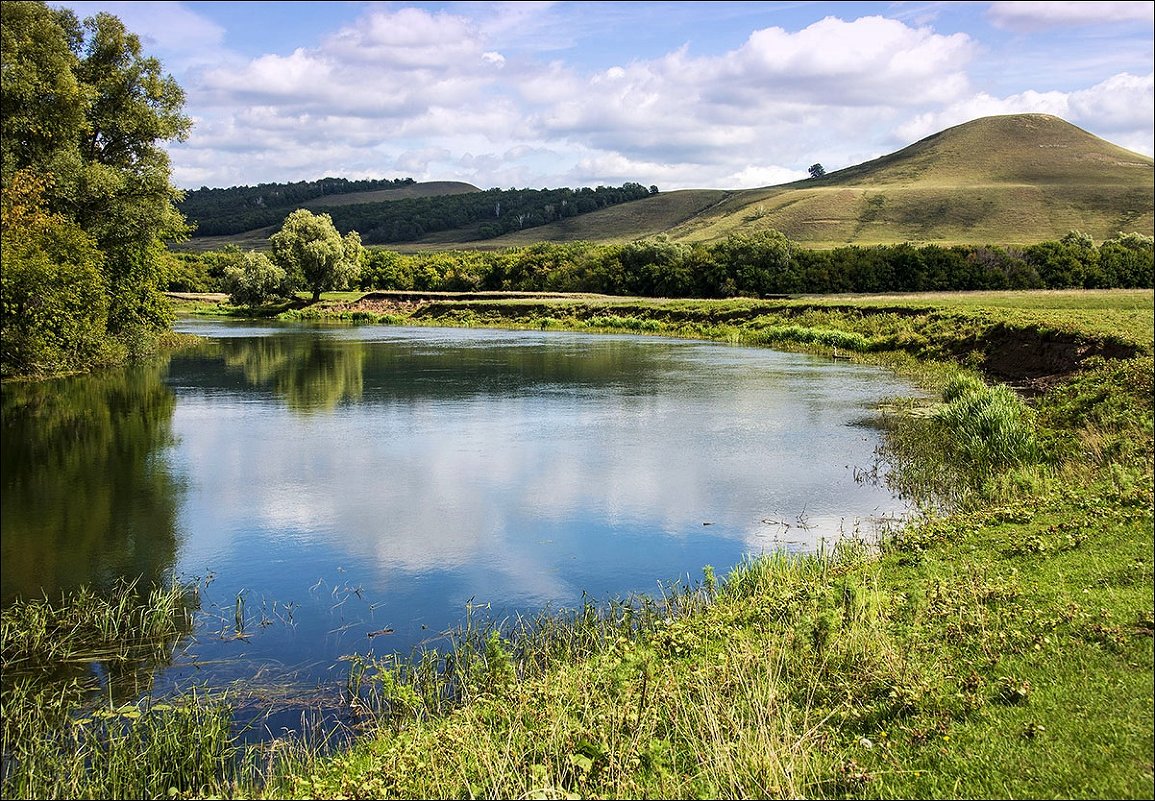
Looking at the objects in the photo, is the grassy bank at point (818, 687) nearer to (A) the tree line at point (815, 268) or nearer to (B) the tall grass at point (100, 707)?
(B) the tall grass at point (100, 707)

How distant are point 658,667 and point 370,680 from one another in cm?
290

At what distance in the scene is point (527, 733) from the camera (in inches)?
277

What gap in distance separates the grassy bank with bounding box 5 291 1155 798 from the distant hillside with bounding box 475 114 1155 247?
109m

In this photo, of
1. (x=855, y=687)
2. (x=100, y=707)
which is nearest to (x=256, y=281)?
(x=100, y=707)

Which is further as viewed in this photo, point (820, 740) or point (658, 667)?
point (658, 667)

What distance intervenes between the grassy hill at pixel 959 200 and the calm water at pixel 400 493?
10236cm

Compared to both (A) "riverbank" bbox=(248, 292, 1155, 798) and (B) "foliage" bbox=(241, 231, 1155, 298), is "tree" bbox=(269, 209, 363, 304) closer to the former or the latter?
(B) "foliage" bbox=(241, 231, 1155, 298)

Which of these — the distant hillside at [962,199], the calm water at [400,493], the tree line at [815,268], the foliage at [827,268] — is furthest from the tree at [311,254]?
the calm water at [400,493]

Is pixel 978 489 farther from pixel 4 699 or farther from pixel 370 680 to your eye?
pixel 4 699

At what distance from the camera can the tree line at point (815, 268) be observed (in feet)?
227

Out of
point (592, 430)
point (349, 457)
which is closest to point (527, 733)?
point (349, 457)

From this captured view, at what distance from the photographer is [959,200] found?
137 meters

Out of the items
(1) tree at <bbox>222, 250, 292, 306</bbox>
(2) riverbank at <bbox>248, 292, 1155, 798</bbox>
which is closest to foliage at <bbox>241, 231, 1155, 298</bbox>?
(1) tree at <bbox>222, 250, 292, 306</bbox>

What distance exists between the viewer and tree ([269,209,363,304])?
8775cm
